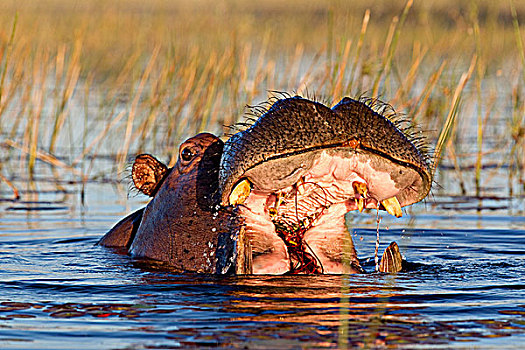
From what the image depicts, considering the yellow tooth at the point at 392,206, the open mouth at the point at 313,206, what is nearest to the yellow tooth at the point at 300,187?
the open mouth at the point at 313,206

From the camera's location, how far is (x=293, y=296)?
14.7ft

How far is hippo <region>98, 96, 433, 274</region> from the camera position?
427 cm

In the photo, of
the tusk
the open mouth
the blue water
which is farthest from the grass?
the tusk

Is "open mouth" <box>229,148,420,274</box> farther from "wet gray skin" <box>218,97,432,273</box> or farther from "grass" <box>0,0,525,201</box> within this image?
"grass" <box>0,0,525,201</box>

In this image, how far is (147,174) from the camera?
5.64m

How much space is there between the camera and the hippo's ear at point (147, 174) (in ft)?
18.4

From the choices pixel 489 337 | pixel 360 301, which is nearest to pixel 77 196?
pixel 360 301

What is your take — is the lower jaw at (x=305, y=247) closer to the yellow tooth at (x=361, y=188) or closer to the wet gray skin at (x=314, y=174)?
the wet gray skin at (x=314, y=174)

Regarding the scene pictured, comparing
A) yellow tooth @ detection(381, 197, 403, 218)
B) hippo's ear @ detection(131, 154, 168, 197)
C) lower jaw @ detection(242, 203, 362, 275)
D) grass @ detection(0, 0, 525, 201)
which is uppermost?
grass @ detection(0, 0, 525, 201)

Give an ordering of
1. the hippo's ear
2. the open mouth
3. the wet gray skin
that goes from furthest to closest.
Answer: the hippo's ear, the open mouth, the wet gray skin

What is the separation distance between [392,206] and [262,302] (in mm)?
845

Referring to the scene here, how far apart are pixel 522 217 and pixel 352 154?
12.1ft

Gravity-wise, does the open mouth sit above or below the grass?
below

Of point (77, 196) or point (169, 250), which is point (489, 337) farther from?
point (77, 196)
